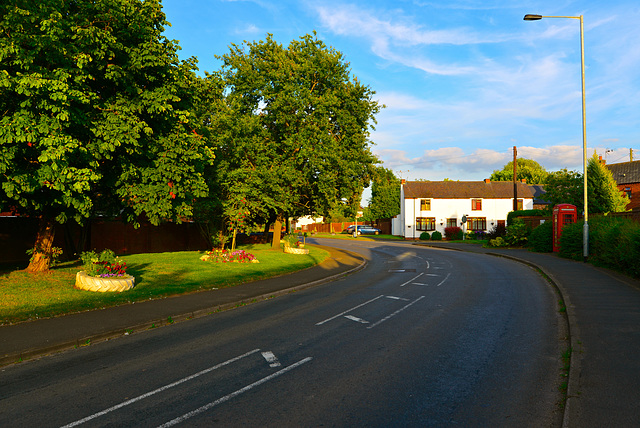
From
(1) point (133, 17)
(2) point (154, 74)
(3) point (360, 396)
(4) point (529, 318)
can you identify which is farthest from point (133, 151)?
(4) point (529, 318)

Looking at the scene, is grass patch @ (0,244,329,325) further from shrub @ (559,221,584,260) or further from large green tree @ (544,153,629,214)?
large green tree @ (544,153,629,214)

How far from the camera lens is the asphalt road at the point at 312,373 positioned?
4.80 metres

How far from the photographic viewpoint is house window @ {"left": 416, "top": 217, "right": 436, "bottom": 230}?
60562 mm

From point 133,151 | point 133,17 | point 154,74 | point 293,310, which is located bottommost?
point 293,310

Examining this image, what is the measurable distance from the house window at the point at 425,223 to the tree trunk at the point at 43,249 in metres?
51.0

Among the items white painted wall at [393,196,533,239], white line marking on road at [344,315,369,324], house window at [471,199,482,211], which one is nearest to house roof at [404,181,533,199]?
white painted wall at [393,196,533,239]

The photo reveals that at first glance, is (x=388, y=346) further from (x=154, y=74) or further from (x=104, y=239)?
(x=104, y=239)

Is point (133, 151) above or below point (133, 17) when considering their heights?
below

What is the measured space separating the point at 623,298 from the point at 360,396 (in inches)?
382

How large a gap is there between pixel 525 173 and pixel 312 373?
3551 inches

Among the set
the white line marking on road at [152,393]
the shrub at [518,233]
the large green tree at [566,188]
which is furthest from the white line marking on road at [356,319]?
the large green tree at [566,188]

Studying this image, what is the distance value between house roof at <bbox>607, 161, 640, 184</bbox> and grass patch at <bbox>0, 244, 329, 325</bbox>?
59253mm

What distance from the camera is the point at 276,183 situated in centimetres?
2555

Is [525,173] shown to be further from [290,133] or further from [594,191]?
[290,133]
